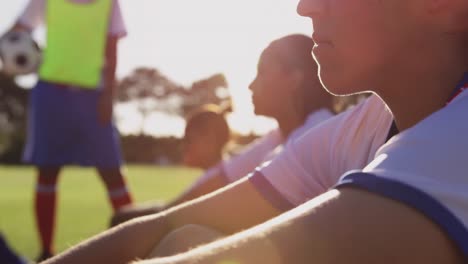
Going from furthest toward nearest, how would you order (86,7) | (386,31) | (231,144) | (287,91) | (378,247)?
(231,144) → (86,7) → (287,91) → (386,31) → (378,247)

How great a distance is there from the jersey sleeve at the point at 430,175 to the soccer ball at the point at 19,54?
16.4ft

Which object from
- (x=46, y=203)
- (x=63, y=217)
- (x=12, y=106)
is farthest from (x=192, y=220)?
(x=12, y=106)

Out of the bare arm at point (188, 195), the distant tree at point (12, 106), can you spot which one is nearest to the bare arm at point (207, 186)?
the bare arm at point (188, 195)

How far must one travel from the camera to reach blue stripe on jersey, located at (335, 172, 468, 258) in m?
0.85

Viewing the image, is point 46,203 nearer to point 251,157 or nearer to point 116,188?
point 116,188

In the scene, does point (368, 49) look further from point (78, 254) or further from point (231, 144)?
point (231, 144)

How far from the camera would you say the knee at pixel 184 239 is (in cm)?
165

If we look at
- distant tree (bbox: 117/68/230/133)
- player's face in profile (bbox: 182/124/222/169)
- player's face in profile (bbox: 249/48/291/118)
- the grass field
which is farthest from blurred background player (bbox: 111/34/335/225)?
distant tree (bbox: 117/68/230/133)

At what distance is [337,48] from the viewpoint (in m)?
1.22

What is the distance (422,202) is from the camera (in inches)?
33.6

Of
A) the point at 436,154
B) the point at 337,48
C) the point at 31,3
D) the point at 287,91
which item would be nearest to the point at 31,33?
the point at 31,3

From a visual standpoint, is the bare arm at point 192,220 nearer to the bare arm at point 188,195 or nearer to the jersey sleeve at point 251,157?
the bare arm at point 188,195

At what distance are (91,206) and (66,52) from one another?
427cm

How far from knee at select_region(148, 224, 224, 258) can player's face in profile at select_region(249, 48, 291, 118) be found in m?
1.87
